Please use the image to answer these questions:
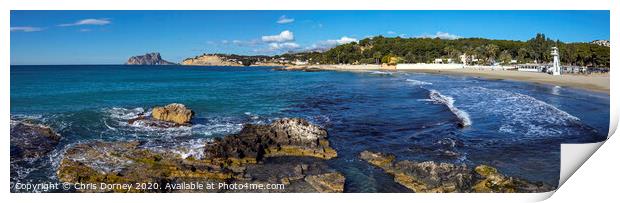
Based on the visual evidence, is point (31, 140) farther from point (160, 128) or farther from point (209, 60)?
point (209, 60)

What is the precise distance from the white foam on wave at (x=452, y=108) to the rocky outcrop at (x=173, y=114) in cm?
633

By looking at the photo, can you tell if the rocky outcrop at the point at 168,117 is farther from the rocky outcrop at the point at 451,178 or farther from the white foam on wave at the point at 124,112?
the rocky outcrop at the point at 451,178

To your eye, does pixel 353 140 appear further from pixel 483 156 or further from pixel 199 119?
pixel 199 119

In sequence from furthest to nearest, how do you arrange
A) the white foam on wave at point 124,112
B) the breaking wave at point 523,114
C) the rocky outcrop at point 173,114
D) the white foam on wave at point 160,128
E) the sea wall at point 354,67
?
the sea wall at point 354,67 → the white foam on wave at point 124,112 → the rocky outcrop at point 173,114 → the breaking wave at point 523,114 → the white foam on wave at point 160,128

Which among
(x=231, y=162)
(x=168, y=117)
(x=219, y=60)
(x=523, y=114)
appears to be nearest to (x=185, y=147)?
(x=231, y=162)

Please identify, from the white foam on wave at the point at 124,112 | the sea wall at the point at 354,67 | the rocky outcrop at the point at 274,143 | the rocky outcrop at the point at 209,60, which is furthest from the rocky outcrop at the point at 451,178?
the sea wall at the point at 354,67

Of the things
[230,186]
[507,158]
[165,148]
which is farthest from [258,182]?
[507,158]

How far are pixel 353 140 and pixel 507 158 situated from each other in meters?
2.95

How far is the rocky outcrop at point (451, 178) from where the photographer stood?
7564mm

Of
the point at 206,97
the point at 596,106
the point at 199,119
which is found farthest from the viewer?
the point at 206,97

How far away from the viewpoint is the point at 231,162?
333 inches

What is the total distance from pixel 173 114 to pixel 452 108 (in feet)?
26.0

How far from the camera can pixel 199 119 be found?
40.1 feet
